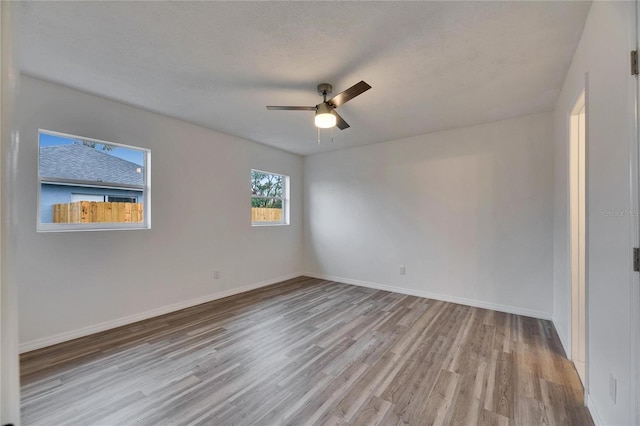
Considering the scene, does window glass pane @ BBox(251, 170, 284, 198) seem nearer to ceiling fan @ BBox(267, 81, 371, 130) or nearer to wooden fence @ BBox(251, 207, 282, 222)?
wooden fence @ BBox(251, 207, 282, 222)

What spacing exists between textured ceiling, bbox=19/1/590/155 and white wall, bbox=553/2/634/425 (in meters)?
0.37

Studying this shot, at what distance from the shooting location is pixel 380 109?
320 cm

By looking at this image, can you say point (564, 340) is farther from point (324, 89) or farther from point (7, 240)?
point (7, 240)

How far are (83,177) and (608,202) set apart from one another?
4.42 meters

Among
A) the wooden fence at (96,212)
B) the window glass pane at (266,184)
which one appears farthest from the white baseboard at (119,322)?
the window glass pane at (266,184)

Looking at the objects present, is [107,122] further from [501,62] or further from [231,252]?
[501,62]

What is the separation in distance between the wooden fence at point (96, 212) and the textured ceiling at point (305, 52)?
1.23 metres

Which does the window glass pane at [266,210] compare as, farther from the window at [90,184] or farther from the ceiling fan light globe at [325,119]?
the ceiling fan light globe at [325,119]

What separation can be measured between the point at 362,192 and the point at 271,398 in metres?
3.59

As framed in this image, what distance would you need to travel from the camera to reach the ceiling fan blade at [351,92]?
215 centimetres

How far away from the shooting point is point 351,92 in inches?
90.5

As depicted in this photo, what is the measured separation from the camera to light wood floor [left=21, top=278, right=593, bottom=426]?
5.67 ft

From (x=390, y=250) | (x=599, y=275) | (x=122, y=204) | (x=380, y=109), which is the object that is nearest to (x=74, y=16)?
(x=122, y=204)

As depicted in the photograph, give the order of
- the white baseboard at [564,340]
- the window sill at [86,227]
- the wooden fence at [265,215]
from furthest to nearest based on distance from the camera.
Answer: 1. the wooden fence at [265,215]
2. the window sill at [86,227]
3. the white baseboard at [564,340]
